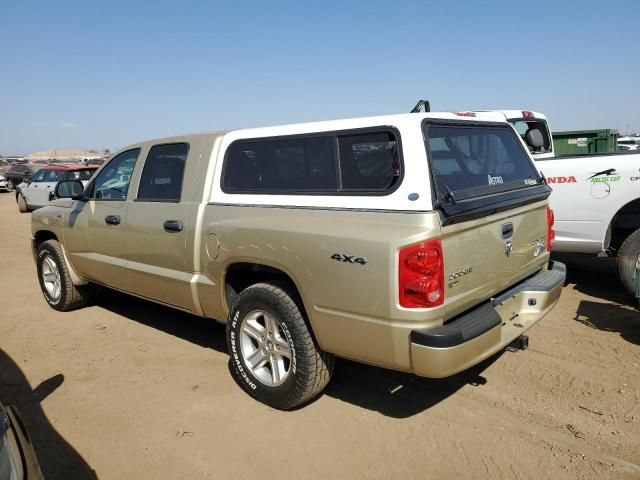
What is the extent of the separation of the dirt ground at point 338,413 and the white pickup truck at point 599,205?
723 mm

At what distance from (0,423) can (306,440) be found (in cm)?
170

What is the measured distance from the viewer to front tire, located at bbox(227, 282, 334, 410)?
321cm

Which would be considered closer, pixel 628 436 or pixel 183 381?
pixel 628 436

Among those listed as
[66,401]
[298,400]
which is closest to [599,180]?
[298,400]

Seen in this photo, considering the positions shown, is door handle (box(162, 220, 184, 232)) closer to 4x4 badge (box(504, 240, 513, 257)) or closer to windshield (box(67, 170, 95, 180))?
4x4 badge (box(504, 240, 513, 257))

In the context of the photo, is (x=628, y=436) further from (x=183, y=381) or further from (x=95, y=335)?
(x=95, y=335)

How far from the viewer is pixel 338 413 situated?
3.42 m

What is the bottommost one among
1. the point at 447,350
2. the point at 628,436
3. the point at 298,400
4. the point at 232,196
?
the point at 628,436

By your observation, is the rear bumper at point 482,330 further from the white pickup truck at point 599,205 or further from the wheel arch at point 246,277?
the white pickup truck at point 599,205

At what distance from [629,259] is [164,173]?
14.6 feet

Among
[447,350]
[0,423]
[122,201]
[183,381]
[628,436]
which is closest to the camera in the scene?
[0,423]

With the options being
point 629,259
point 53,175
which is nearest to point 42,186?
point 53,175

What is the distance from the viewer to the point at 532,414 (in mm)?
3293

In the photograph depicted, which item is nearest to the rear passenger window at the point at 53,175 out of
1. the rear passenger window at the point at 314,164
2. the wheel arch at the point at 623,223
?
the rear passenger window at the point at 314,164
